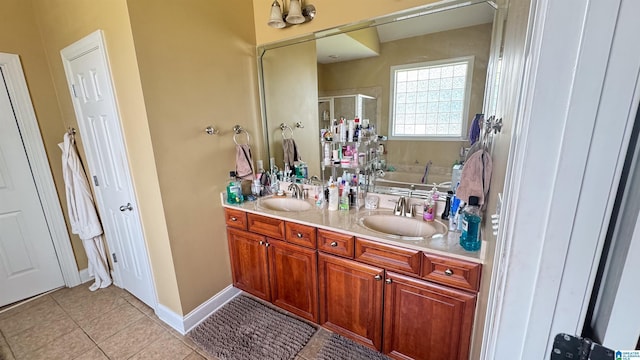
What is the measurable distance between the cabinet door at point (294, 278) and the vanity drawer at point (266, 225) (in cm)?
6

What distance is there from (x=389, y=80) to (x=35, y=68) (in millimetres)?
2925

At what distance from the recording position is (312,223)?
1649 mm

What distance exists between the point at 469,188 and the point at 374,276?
2.35 feet

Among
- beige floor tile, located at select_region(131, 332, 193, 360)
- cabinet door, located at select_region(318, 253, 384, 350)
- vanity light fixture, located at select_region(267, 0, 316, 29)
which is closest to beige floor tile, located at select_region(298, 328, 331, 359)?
cabinet door, located at select_region(318, 253, 384, 350)

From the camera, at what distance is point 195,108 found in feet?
5.99

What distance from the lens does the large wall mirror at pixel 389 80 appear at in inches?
58.3

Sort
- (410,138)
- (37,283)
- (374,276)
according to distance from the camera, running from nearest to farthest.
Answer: (374,276) → (410,138) → (37,283)

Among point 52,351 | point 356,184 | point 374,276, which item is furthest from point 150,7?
point 52,351

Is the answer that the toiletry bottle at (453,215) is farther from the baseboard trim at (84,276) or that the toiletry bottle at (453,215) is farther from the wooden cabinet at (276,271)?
the baseboard trim at (84,276)

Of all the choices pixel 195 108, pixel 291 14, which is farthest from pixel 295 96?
pixel 195 108

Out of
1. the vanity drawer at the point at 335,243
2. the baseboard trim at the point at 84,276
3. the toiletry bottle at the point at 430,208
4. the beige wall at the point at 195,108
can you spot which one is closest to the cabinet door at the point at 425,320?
the vanity drawer at the point at 335,243

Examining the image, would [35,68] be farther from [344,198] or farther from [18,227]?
[344,198]

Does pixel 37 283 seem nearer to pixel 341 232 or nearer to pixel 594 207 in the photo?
pixel 341 232

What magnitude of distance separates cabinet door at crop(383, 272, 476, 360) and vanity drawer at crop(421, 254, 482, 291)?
0.04 metres
